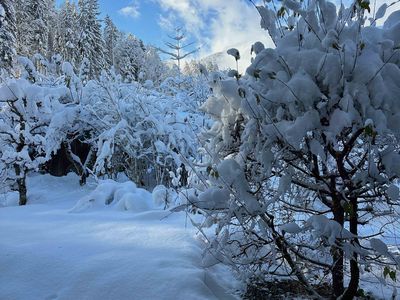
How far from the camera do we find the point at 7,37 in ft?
69.5

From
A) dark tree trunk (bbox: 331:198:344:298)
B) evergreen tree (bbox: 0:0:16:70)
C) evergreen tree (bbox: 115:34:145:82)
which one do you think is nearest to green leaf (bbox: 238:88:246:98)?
dark tree trunk (bbox: 331:198:344:298)

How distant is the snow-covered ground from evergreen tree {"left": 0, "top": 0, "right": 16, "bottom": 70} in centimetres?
2082

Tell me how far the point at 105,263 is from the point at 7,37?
22877mm

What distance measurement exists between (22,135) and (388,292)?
643 centimetres

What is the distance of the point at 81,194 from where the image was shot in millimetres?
6953

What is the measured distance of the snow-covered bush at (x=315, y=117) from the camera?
63.2 inches

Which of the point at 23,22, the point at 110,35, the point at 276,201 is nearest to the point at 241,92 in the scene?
the point at 276,201

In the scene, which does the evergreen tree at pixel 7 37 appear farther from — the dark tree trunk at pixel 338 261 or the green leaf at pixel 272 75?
the dark tree trunk at pixel 338 261

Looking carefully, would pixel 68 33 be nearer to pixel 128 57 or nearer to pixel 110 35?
pixel 128 57

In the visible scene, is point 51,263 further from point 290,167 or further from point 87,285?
point 290,167

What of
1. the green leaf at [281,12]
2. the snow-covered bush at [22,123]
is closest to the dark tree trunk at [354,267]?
the green leaf at [281,12]

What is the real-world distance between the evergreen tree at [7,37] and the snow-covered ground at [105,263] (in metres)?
20.8

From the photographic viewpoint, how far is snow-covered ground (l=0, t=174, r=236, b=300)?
2.20m

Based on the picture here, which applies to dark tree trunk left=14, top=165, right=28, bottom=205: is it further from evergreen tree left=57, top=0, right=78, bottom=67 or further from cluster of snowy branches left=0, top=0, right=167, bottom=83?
evergreen tree left=57, top=0, right=78, bottom=67
